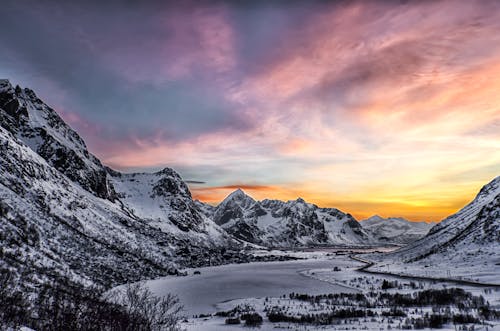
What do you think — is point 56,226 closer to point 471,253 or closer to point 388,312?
point 388,312

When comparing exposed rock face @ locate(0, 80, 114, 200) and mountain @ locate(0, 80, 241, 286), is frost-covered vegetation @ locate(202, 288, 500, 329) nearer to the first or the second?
mountain @ locate(0, 80, 241, 286)

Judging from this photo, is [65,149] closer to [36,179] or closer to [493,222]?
[36,179]

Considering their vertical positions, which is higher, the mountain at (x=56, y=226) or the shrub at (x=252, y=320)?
the mountain at (x=56, y=226)

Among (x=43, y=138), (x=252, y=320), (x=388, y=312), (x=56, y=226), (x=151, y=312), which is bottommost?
(x=252, y=320)

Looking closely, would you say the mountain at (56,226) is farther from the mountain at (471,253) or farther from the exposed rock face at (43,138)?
the mountain at (471,253)

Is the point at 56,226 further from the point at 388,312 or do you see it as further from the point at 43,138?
the point at 43,138

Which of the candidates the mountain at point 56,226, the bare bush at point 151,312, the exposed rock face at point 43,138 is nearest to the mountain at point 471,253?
the bare bush at point 151,312

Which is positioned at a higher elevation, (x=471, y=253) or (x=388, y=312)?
(x=471, y=253)

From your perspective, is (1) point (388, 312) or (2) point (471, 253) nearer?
(1) point (388, 312)

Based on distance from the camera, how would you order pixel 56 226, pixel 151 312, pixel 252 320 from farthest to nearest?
1. pixel 56 226
2. pixel 252 320
3. pixel 151 312

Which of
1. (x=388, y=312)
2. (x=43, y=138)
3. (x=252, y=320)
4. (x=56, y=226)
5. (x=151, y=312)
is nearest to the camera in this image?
(x=151, y=312)

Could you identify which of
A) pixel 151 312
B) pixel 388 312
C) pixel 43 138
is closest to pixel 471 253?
pixel 388 312

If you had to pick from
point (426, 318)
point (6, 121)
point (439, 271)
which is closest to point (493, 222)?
point (439, 271)

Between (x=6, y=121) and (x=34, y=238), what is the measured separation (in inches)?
4665
